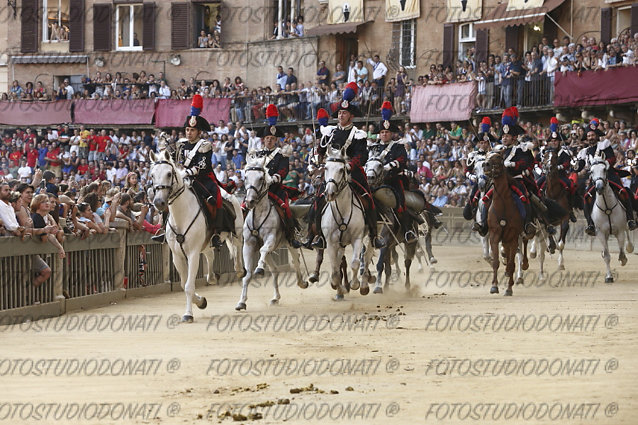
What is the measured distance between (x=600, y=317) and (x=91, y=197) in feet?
31.3

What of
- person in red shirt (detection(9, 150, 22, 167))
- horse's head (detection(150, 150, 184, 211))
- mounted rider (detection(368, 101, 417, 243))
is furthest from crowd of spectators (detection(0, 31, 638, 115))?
horse's head (detection(150, 150, 184, 211))

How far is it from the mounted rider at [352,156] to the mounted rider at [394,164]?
1016 millimetres

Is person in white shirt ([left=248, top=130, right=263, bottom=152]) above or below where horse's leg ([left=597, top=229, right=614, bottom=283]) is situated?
above

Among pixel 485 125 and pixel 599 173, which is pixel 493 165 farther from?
pixel 599 173

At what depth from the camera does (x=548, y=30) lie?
4228 centimetres

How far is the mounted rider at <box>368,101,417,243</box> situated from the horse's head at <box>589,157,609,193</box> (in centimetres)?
489

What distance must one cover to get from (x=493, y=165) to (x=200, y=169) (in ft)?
18.2

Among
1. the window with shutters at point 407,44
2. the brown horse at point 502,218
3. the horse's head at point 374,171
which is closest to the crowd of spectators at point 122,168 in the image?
the horse's head at point 374,171

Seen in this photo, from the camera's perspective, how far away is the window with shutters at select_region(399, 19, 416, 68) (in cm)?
4809

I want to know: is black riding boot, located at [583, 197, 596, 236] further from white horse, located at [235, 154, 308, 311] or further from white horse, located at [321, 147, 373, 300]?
white horse, located at [235, 154, 308, 311]

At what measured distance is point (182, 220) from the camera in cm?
1698

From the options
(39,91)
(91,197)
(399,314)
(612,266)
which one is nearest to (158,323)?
(399,314)

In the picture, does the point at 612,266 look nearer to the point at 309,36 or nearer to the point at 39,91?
the point at 309,36

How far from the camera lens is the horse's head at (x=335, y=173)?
17422 mm
